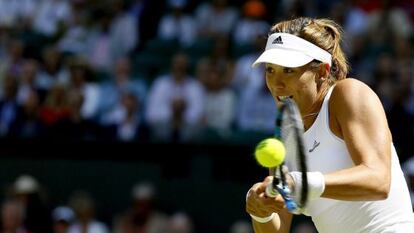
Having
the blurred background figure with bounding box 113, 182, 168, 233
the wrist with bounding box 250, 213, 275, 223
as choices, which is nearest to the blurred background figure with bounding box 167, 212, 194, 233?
the blurred background figure with bounding box 113, 182, 168, 233

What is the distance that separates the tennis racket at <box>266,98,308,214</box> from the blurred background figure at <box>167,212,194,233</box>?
18.8 ft

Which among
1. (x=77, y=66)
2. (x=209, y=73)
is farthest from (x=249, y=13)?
(x=77, y=66)

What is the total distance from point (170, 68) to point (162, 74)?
114 millimetres

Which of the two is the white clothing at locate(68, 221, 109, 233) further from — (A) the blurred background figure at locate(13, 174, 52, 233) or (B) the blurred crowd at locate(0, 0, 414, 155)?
(B) the blurred crowd at locate(0, 0, 414, 155)

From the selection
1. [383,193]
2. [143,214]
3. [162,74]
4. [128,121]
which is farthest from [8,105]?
[383,193]

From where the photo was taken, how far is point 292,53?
3.98m

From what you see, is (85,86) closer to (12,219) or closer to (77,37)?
(77,37)

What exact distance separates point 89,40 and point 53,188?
8.24ft

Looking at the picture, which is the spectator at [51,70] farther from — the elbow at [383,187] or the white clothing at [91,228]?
the elbow at [383,187]

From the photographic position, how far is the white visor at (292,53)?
13.0 ft

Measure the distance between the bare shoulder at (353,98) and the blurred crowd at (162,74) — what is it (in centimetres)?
518

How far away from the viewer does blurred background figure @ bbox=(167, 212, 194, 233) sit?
376 inches

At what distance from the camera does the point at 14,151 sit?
10.8 meters

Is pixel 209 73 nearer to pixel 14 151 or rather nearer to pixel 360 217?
pixel 14 151
